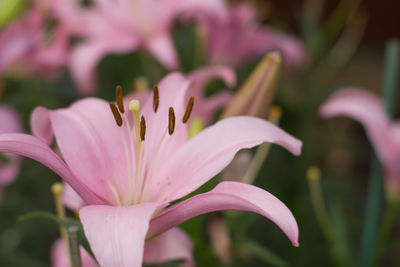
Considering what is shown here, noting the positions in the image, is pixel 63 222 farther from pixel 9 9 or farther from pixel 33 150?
pixel 9 9

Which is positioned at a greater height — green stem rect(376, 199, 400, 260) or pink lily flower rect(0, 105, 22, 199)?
pink lily flower rect(0, 105, 22, 199)

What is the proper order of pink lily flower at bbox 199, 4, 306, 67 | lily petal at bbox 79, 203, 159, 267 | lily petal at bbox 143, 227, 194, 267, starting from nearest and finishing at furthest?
lily petal at bbox 79, 203, 159, 267
lily petal at bbox 143, 227, 194, 267
pink lily flower at bbox 199, 4, 306, 67

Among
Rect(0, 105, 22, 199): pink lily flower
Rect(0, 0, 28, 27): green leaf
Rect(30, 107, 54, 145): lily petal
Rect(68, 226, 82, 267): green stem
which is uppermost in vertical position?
Rect(0, 0, 28, 27): green leaf

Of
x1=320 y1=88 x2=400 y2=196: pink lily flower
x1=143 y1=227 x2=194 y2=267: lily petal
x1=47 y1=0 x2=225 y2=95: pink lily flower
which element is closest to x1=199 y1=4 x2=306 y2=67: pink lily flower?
x1=47 y1=0 x2=225 y2=95: pink lily flower

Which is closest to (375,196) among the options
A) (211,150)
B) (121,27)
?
(211,150)

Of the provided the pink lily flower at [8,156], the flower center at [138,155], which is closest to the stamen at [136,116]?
the flower center at [138,155]

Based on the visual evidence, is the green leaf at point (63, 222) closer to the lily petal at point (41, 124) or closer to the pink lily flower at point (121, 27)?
the lily petal at point (41, 124)

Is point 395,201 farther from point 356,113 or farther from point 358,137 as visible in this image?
point 358,137

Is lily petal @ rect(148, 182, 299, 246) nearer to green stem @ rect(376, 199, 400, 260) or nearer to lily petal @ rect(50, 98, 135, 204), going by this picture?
lily petal @ rect(50, 98, 135, 204)
